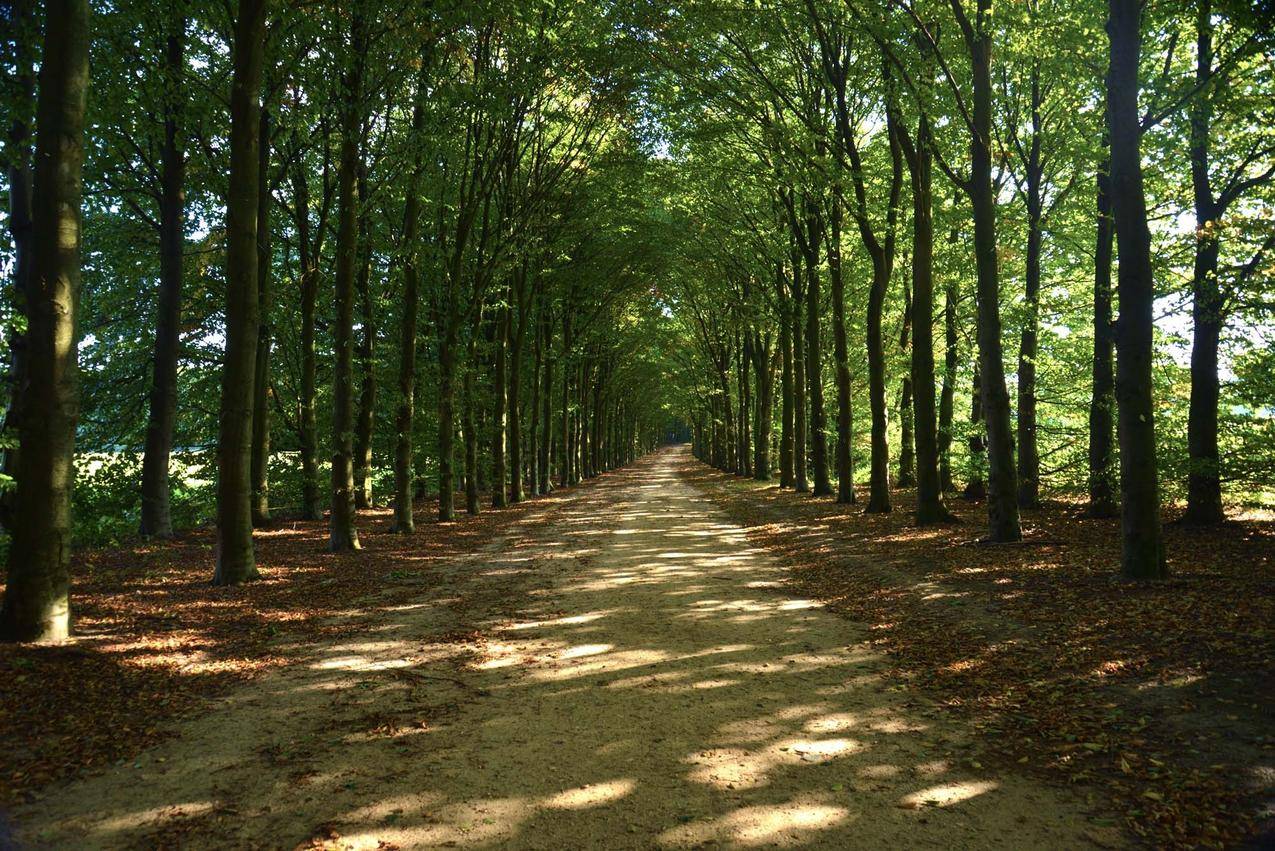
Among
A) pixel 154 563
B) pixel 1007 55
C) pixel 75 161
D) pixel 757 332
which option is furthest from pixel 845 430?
pixel 75 161

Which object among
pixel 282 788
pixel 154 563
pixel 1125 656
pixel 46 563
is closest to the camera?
pixel 282 788

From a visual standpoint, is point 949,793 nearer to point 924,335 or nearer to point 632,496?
point 924,335

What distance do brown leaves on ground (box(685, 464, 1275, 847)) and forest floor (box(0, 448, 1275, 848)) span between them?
34mm

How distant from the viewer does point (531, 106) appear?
2120cm

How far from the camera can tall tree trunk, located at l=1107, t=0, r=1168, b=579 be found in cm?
895

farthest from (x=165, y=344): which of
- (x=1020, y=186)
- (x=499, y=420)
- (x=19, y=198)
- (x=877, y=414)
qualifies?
(x=1020, y=186)

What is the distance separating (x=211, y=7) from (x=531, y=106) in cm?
949

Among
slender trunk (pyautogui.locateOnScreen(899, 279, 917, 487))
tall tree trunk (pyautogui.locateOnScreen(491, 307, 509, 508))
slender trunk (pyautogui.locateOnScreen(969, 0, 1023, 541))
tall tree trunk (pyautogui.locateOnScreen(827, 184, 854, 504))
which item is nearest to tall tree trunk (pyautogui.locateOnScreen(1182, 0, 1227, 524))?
slender trunk (pyautogui.locateOnScreen(969, 0, 1023, 541))

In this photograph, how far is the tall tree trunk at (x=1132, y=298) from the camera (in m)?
8.95

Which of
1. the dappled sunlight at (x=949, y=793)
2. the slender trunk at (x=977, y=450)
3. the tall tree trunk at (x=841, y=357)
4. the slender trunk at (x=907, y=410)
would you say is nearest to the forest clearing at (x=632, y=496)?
the dappled sunlight at (x=949, y=793)

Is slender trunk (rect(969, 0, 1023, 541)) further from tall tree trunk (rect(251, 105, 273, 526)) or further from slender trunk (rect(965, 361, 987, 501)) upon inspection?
tall tree trunk (rect(251, 105, 273, 526))

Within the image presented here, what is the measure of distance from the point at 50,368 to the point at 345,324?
7.72m

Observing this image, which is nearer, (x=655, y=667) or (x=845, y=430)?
(x=655, y=667)

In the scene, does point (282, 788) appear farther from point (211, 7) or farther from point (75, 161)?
point (211, 7)
